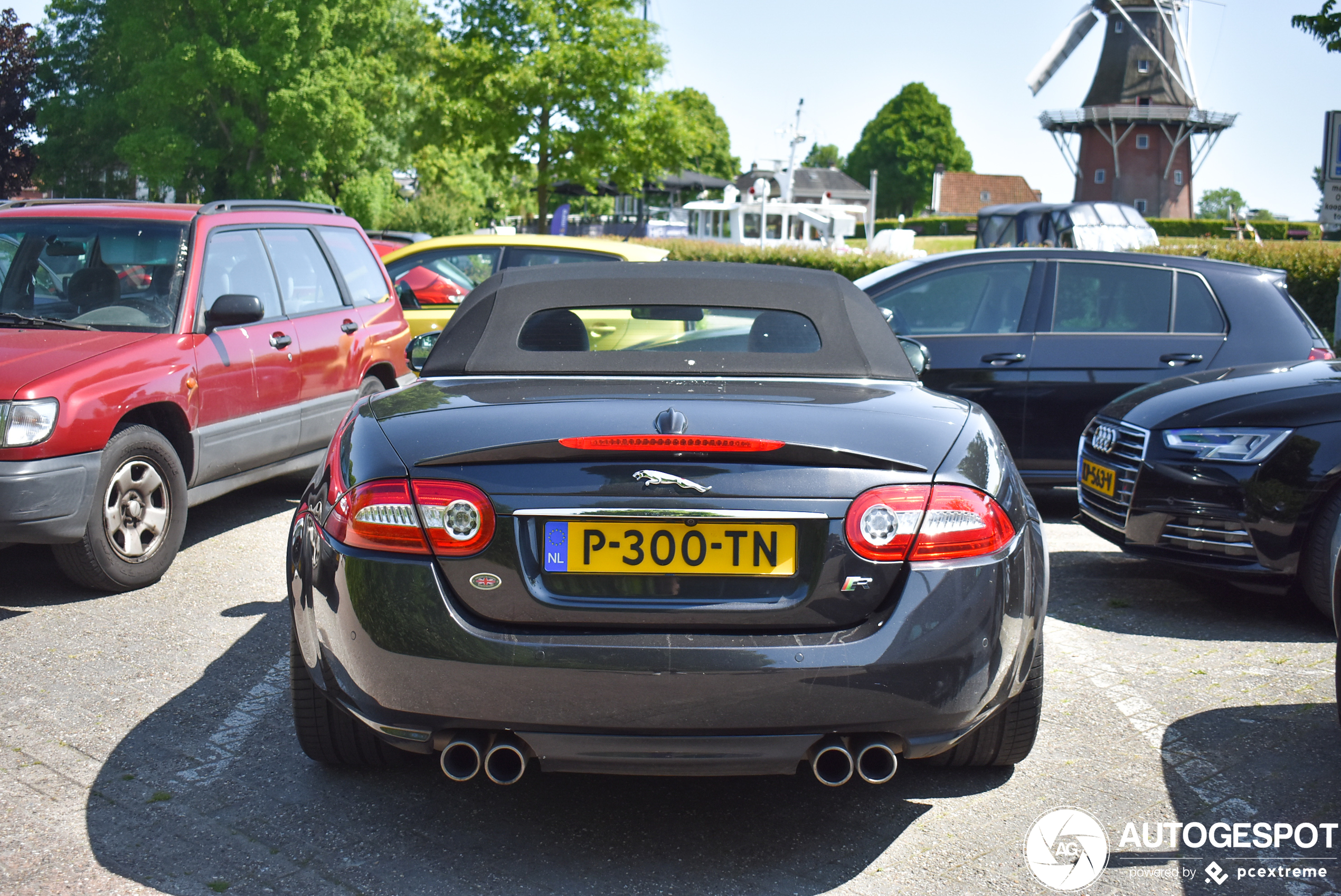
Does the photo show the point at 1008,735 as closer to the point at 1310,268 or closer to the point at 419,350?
the point at 419,350

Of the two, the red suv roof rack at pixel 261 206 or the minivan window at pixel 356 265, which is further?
the minivan window at pixel 356 265

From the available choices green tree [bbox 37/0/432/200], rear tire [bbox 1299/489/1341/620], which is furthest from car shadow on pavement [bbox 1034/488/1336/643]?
green tree [bbox 37/0/432/200]

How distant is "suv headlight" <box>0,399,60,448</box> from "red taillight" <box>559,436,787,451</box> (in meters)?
3.30

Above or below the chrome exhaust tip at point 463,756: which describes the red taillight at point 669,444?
above

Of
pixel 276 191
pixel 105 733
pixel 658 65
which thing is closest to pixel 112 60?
pixel 276 191

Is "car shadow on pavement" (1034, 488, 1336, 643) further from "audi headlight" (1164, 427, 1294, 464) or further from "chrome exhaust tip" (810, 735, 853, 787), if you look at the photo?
"chrome exhaust tip" (810, 735, 853, 787)

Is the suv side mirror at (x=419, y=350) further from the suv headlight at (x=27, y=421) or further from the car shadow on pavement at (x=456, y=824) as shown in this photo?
the suv headlight at (x=27, y=421)

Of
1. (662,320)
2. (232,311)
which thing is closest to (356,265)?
(232,311)

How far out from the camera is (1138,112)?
64375 mm

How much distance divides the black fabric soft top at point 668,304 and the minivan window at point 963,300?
3842mm

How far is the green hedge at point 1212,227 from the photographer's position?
185ft

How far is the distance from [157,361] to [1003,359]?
4837 millimetres

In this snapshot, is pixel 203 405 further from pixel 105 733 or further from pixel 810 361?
pixel 810 361

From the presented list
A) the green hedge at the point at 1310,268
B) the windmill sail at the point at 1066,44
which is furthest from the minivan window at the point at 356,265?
the windmill sail at the point at 1066,44
